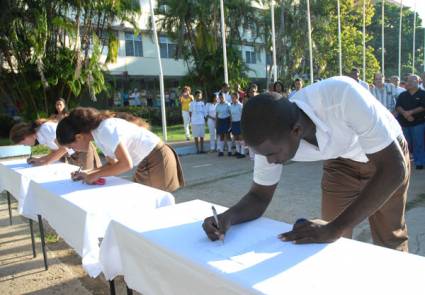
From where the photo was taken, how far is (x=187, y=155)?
1056 cm

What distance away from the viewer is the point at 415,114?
719 cm

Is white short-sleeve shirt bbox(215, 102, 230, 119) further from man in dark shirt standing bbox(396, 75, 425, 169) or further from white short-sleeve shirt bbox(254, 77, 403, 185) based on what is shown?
white short-sleeve shirt bbox(254, 77, 403, 185)

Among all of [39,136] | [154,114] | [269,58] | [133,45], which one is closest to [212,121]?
[39,136]

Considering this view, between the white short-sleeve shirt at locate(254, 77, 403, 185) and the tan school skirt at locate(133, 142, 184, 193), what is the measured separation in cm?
174

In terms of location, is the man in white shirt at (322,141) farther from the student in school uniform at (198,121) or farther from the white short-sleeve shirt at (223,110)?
the student in school uniform at (198,121)

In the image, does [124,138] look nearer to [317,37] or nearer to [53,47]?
[53,47]

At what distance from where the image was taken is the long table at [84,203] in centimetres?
227

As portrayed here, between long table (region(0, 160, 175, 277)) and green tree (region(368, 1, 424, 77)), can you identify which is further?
green tree (region(368, 1, 424, 77))

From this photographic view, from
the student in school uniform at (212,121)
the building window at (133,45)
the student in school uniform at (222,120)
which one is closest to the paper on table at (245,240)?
the student in school uniform at (222,120)

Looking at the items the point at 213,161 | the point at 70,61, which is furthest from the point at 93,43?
the point at 213,161

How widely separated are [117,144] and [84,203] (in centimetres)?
52

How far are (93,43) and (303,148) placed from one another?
1448cm

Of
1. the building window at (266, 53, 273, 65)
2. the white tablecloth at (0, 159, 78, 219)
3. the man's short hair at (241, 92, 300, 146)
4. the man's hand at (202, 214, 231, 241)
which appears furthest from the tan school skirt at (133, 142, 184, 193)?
the building window at (266, 53, 273, 65)

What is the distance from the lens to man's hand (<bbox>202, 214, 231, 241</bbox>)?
65.9 inches
